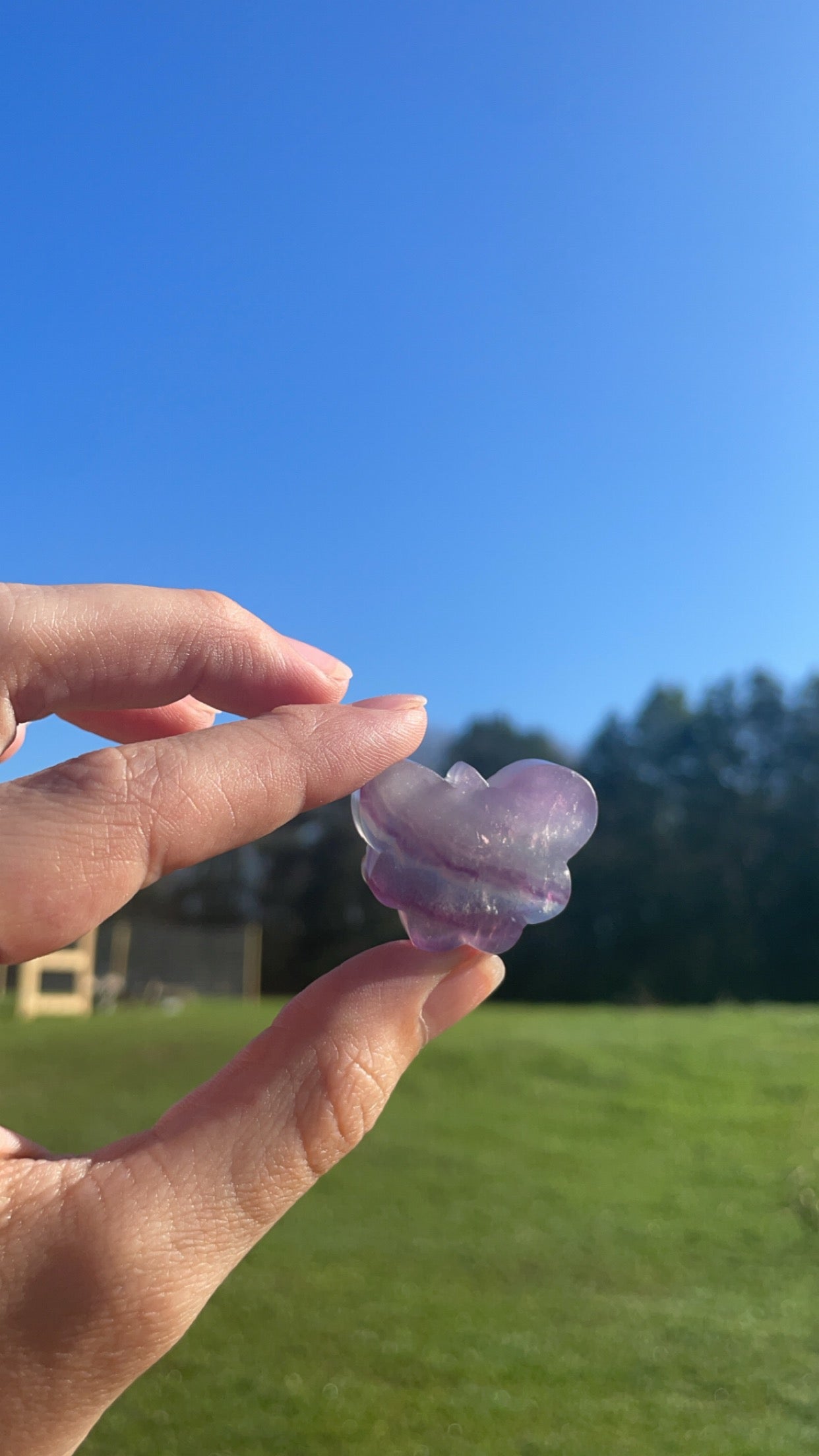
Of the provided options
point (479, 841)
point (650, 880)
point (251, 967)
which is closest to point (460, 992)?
point (479, 841)

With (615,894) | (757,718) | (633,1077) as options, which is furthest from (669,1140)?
(757,718)

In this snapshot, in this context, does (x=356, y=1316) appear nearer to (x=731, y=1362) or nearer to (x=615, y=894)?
(x=731, y=1362)

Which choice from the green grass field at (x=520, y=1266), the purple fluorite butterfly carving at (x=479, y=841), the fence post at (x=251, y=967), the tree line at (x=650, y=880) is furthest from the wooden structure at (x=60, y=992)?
the purple fluorite butterfly carving at (x=479, y=841)

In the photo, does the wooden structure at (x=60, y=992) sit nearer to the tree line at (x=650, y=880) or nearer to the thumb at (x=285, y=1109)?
the tree line at (x=650, y=880)

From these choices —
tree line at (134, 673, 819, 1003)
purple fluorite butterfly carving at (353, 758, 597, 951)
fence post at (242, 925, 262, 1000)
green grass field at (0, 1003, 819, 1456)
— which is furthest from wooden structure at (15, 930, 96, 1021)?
purple fluorite butterfly carving at (353, 758, 597, 951)

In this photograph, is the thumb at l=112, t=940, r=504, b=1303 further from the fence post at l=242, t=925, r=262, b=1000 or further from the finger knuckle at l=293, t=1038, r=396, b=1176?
the fence post at l=242, t=925, r=262, b=1000

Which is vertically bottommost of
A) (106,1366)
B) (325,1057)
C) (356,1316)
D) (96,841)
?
(356,1316)

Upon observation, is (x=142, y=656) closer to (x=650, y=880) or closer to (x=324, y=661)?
(x=324, y=661)
